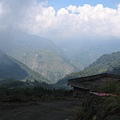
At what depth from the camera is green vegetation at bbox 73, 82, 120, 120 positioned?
6328 mm

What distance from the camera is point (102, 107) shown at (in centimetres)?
→ 677

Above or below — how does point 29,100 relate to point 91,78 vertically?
below

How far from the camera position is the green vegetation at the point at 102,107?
633 centimetres

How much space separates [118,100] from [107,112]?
403 millimetres

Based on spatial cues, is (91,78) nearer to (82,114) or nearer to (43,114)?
(43,114)

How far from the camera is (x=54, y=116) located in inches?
390

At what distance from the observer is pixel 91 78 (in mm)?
14289

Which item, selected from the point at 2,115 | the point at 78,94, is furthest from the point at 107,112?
the point at 78,94

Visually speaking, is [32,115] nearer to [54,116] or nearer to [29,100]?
[54,116]

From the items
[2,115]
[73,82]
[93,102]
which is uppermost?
[73,82]

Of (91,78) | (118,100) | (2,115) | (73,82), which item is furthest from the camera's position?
(91,78)

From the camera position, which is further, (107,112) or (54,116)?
(54,116)

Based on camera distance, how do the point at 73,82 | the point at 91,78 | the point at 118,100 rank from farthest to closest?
the point at 91,78, the point at 73,82, the point at 118,100

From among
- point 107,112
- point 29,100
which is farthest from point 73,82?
point 107,112
